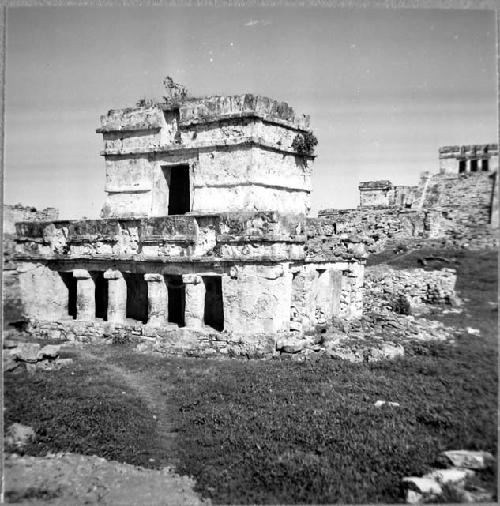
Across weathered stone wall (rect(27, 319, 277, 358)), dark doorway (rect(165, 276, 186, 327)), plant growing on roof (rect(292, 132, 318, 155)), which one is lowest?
weathered stone wall (rect(27, 319, 277, 358))

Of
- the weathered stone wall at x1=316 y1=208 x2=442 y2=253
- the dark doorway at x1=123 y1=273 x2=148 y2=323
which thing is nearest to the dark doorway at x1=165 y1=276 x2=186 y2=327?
the dark doorway at x1=123 y1=273 x2=148 y2=323

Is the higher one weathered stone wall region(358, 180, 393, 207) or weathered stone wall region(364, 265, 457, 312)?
weathered stone wall region(358, 180, 393, 207)

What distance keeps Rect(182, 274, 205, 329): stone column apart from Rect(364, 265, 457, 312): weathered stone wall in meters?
5.81

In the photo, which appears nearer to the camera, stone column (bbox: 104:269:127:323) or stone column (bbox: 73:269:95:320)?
stone column (bbox: 104:269:127:323)

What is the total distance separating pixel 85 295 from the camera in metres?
12.8

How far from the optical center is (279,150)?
12086 mm

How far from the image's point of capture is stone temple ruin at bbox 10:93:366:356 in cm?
1069

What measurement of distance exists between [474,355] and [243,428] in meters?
3.78

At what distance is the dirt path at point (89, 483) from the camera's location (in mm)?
5766

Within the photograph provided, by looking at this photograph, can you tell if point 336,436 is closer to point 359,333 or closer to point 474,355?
point 474,355

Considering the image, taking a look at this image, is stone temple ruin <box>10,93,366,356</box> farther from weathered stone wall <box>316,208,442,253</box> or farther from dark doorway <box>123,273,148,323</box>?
weathered stone wall <box>316,208,442,253</box>

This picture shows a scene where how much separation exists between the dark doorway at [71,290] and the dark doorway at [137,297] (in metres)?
1.59

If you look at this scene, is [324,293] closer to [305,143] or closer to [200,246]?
[200,246]

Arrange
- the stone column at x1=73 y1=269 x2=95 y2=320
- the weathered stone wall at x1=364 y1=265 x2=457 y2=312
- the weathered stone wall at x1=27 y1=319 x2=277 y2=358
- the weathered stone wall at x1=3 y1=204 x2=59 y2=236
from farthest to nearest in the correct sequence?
the weathered stone wall at x1=364 y1=265 x2=457 y2=312 < the stone column at x1=73 y1=269 x2=95 y2=320 < the weathered stone wall at x1=3 y1=204 x2=59 y2=236 < the weathered stone wall at x1=27 y1=319 x2=277 y2=358
